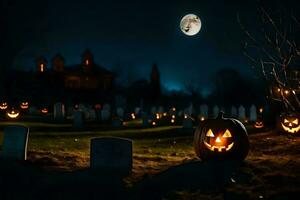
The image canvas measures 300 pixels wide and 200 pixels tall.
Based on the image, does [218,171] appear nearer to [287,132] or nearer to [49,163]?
[49,163]

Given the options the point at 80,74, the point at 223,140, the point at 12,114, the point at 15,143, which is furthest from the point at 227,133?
the point at 80,74

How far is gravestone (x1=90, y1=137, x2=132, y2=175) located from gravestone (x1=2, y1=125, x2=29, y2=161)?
250 centimetres

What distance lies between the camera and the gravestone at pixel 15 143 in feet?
37.0

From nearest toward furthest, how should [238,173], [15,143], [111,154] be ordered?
[238,173]
[111,154]
[15,143]

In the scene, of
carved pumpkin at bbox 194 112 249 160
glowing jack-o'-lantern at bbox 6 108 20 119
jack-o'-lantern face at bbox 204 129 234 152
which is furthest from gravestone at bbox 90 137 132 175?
glowing jack-o'-lantern at bbox 6 108 20 119

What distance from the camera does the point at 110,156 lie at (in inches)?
381

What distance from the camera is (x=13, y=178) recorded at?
9.19 m

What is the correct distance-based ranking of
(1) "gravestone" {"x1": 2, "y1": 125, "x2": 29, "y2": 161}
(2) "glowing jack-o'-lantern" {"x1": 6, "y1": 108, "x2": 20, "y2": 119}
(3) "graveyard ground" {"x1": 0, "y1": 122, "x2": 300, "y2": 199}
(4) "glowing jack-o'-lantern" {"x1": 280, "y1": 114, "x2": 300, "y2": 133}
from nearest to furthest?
(3) "graveyard ground" {"x1": 0, "y1": 122, "x2": 300, "y2": 199} < (1) "gravestone" {"x1": 2, "y1": 125, "x2": 29, "y2": 161} < (4) "glowing jack-o'-lantern" {"x1": 280, "y1": 114, "x2": 300, "y2": 133} < (2) "glowing jack-o'-lantern" {"x1": 6, "y1": 108, "x2": 20, "y2": 119}

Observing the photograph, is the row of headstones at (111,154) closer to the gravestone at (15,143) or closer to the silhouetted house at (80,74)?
the gravestone at (15,143)

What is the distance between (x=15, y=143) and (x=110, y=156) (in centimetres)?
306

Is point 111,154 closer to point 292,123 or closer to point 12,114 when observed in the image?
point 292,123

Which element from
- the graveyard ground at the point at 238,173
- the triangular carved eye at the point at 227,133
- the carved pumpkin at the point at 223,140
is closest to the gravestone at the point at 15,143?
the graveyard ground at the point at 238,173

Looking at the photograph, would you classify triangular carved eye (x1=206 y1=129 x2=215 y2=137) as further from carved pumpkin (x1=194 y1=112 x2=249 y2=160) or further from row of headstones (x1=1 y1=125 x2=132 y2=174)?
row of headstones (x1=1 y1=125 x2=132 y2=174)

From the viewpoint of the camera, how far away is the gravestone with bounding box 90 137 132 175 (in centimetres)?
967
